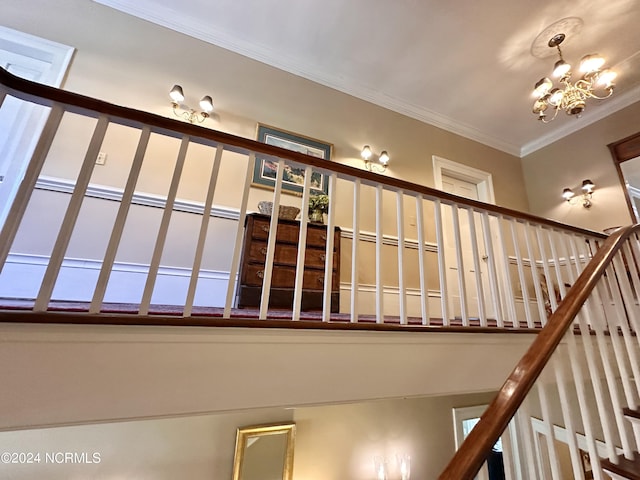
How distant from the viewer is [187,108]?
2.68 m

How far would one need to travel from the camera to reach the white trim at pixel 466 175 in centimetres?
380

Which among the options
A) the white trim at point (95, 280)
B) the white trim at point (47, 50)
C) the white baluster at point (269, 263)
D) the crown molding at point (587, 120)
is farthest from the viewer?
the crown molding at point (587, 120)

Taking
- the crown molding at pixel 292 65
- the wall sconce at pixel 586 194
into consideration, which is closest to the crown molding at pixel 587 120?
the crown molding at pixel 292 65

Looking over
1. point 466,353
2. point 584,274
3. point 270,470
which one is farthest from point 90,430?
point 584,274

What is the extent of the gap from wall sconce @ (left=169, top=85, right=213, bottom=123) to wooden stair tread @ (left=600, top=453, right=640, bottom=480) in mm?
3288

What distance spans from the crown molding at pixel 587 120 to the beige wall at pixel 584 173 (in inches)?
2.2

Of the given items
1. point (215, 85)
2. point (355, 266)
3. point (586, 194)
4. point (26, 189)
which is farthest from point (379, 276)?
point (586, 194)

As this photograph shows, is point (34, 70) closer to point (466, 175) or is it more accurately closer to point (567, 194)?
point (466, 175)

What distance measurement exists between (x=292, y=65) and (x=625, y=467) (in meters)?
3.70

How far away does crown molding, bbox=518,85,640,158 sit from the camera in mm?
3430

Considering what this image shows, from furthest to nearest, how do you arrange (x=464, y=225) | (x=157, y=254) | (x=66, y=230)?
(x=464, y=225) → (x=157, y=254) → (x=66, y=230)

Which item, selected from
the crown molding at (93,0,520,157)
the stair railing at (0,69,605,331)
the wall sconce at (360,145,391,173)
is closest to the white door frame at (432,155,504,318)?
the crown molding at (93,0,520,157)

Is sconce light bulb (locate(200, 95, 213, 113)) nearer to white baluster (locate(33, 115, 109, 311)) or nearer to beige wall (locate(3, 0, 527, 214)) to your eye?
beige wall (locate(3, 0, 527, 214))

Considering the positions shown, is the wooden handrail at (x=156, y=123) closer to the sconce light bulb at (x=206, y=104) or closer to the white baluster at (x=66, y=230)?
the white baluster at (x=66, y=230)
